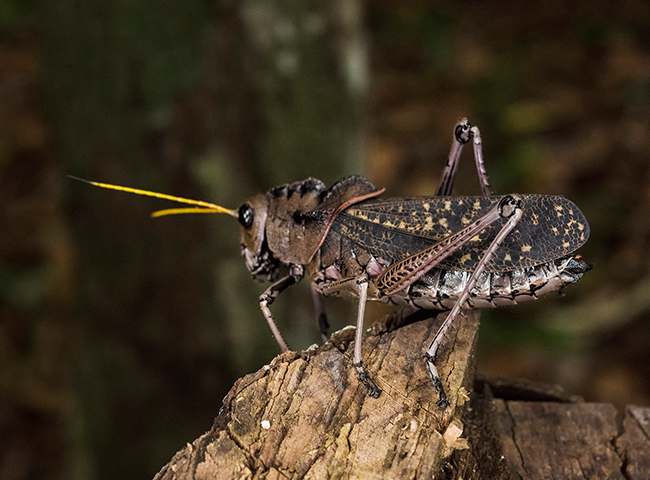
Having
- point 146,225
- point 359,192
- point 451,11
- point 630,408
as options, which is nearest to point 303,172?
point 146,225

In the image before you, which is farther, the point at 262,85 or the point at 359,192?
the point at 262,85

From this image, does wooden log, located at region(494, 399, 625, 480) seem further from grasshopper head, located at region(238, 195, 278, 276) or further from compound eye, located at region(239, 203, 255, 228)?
compound eye, located at region(239, 203, 255, 228)

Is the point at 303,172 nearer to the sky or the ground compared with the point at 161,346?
nearer to the sky

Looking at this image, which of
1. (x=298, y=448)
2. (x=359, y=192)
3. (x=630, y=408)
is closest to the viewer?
(x=298, y=448)

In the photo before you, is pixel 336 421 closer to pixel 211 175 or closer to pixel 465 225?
pixel 465 225

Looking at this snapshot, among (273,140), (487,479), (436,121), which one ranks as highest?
(273,140)

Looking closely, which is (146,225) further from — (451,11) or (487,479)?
(451,11)

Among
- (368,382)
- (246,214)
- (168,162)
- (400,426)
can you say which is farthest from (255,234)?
(400,426)

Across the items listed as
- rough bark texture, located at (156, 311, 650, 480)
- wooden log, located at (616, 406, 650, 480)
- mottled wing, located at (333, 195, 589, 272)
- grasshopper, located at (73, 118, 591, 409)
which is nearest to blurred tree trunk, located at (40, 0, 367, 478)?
grasshopper, located at (73, 118, 591, 409)
